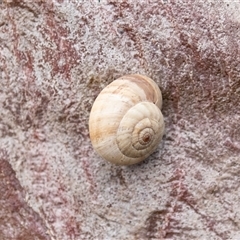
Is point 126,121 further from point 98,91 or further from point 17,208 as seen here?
point 17,208

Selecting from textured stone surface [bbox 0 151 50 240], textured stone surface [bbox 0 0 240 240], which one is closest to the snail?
textured stone surface [bbox 0 0 240 240]

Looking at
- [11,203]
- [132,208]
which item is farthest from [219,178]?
[11,203]

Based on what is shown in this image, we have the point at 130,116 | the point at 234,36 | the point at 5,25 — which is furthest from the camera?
the point at 5,25

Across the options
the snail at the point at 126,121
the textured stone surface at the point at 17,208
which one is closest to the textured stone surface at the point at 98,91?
the textured stone surface at the point at 17,208

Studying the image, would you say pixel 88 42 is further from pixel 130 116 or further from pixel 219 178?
pixel 219 178

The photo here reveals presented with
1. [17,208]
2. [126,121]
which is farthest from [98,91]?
[17,208]

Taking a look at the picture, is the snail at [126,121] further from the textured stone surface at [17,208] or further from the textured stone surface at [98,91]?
the textured stone surface at [17,208]
